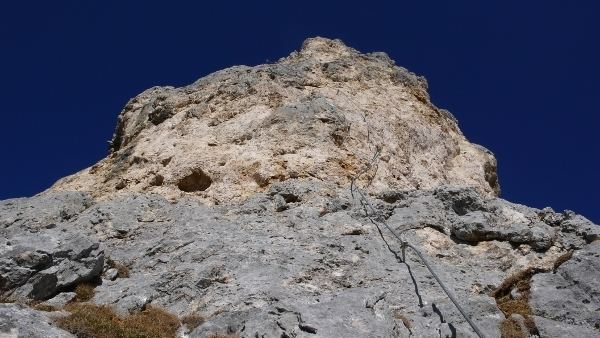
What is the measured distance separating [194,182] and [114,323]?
9466mm

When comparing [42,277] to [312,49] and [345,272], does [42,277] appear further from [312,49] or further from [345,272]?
[312,49]

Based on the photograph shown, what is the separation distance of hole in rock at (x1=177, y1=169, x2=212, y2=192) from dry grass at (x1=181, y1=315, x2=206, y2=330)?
8448mm

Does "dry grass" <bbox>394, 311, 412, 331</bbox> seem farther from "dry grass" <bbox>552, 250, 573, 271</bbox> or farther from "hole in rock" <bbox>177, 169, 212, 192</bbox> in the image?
"hole in rock" <bbox>177, 169, 212, 192</bbox>

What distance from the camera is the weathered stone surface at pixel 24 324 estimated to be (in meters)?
10.4

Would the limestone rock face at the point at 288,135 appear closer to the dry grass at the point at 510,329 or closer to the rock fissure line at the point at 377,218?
the rock fissure line at the point at 377,218

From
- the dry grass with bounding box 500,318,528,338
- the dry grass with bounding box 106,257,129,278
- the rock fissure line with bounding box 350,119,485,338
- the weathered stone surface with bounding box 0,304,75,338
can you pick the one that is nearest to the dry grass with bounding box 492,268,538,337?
the dry grass with bounding box 500,318,528,338

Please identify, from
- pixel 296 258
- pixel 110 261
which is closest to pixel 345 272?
pixel 296 258

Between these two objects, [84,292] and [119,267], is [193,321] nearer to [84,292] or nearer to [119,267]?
[84,292]

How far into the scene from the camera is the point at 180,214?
18.7m

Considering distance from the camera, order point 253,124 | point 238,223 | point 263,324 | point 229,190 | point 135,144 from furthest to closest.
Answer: point 135,144
point 253,124
point 229,190
point 238,223
point 263,324

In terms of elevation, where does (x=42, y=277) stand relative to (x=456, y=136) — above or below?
below

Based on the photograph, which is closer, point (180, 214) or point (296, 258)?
point (296, 258)

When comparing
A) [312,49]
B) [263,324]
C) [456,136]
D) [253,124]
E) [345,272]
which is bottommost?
[263,324]

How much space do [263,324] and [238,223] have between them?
5.91 metres
